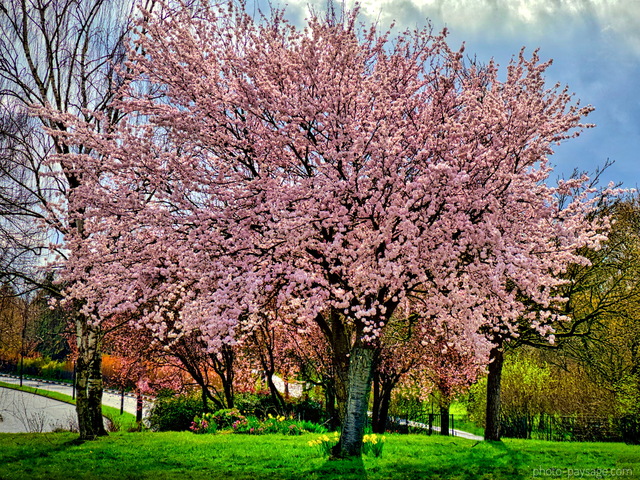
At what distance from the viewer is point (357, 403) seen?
1057cm

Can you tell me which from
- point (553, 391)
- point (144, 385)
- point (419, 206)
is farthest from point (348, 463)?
point (553, 391)

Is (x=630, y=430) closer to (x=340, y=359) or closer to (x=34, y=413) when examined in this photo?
(x=340, y=359)

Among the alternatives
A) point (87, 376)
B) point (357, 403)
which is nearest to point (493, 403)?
point (357, 403)

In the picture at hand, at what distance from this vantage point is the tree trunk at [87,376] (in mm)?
14641

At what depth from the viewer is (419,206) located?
32.0 feet

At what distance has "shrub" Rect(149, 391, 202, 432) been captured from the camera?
74.3 ft

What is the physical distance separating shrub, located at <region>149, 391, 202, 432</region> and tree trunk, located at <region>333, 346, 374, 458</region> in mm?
13896

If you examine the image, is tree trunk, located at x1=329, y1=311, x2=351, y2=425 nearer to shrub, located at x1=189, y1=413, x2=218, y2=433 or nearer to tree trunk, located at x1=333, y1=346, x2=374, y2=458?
tree trunk, located at x1=333, y1=346, x2=374, y2=458

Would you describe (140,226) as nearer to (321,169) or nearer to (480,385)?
(321,169)

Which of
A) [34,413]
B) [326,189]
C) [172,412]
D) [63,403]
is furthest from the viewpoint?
[63,403]

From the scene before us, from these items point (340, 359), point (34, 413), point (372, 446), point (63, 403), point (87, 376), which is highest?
point (340, 359)

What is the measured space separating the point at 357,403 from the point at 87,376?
900cm

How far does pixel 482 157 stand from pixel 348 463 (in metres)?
6.99

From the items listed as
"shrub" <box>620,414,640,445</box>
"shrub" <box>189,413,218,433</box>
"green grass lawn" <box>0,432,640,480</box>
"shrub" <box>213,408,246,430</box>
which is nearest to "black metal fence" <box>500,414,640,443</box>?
"shrub" <box>620,414,640,445</box>
